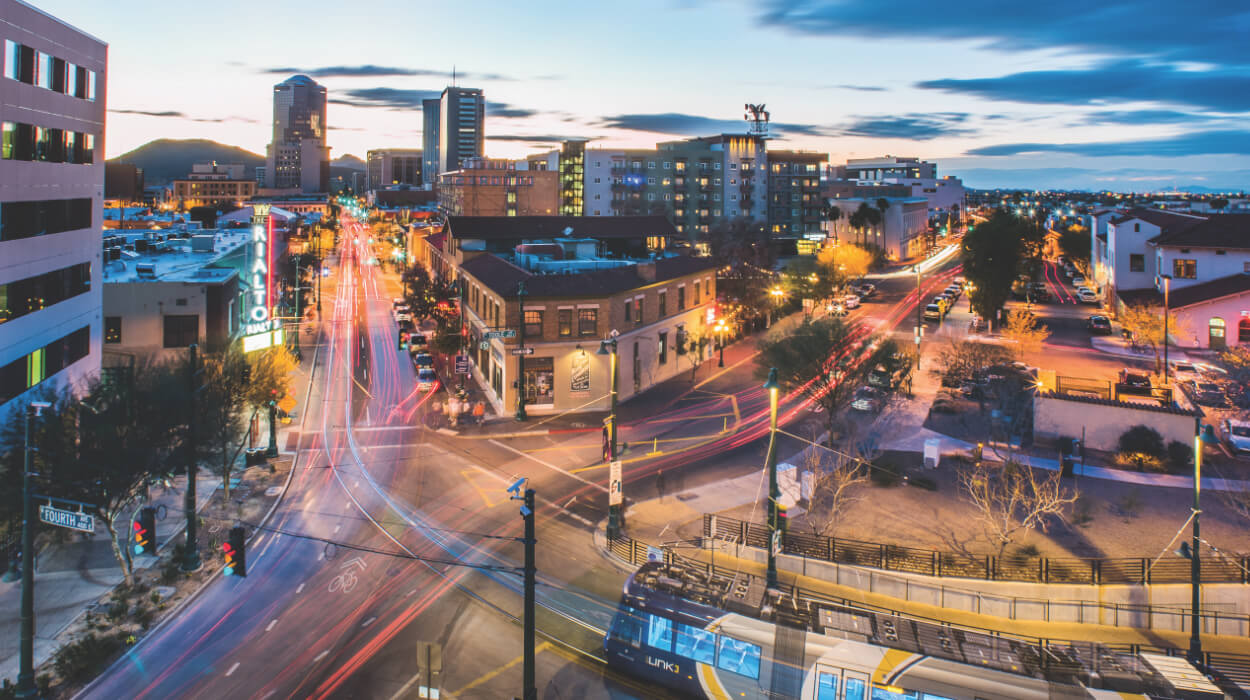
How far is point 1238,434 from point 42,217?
52.2m

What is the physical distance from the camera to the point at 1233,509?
86.2 ft

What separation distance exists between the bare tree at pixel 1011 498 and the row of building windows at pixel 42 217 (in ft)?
115

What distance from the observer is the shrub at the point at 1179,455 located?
109 ft

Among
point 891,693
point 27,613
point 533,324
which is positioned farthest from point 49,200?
point 891,693

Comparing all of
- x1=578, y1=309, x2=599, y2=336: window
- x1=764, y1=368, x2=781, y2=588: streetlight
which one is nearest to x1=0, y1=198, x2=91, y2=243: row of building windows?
x1=578, y1=309, x2=599, y2=336: window

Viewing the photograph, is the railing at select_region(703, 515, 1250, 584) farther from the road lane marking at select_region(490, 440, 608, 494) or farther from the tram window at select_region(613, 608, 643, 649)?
the road lane marking at select_region(490, 440, 608, 494)

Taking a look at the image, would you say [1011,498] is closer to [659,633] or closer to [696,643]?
[696,643]

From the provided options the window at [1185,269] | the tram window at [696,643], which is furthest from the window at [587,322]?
the window at [1185,269]

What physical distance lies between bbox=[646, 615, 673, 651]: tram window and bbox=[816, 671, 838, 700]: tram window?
3.51 meters

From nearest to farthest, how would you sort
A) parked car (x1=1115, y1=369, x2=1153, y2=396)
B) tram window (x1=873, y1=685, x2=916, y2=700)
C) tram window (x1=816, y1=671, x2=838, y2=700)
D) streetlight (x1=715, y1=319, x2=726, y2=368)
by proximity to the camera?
tram window (x1=873, y1=685, x2=916, y2=700) < tram window (x1=816, y1=671, x2=838, y2=700) < parked car (x1=1115, y1=369, x2=1153, y2=396) < streetlight (x1=715, y1=319, x2=726, y2=368)

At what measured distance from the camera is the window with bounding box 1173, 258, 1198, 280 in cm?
5925

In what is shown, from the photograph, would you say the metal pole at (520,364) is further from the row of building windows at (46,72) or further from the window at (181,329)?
the row of building windows at (46,72)

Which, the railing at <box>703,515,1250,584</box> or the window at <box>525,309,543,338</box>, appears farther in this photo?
the window at <box>525,309,543,338</box>

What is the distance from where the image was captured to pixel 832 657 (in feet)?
50.4
